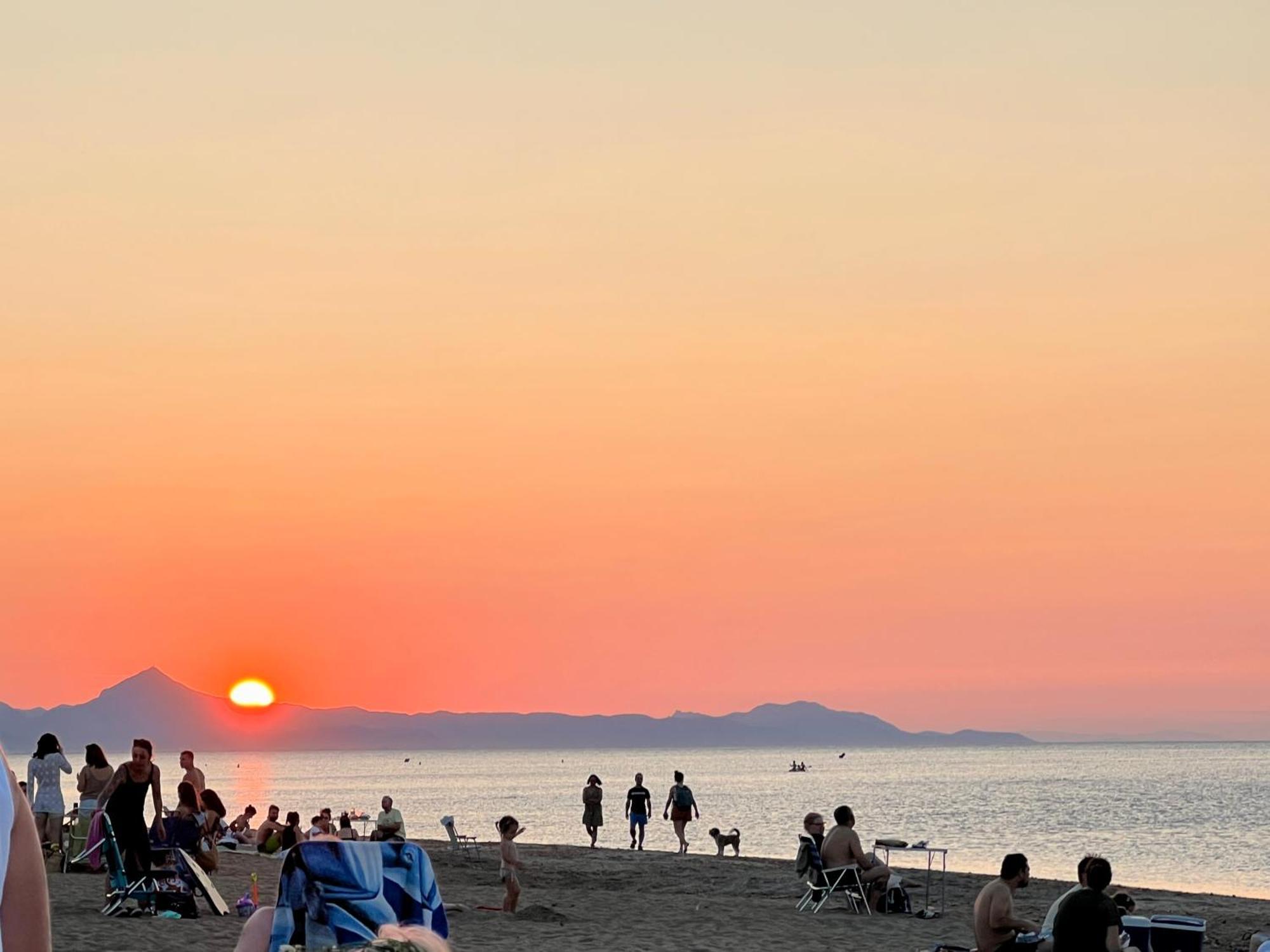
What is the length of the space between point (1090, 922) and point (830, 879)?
6.81 meters

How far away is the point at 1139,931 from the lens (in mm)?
11539

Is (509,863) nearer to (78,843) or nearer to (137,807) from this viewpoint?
(137,807)

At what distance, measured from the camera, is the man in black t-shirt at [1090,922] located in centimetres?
976

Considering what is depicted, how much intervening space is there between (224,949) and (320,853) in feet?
22.2

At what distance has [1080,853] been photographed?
43.3m

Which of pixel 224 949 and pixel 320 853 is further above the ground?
pixel 320 853

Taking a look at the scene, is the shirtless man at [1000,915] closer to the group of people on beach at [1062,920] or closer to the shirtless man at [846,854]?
the group of people on beach at [1062,920]

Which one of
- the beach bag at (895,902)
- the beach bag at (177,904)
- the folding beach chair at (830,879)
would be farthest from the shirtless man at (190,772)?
the beach bag at (895,902)

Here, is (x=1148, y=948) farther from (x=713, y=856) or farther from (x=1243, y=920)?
(x=713, y=856)

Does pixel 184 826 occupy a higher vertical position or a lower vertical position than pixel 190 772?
lower

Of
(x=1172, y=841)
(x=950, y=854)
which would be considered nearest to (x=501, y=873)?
(x=950, y=854)

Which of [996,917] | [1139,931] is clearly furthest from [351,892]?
[1139,931]

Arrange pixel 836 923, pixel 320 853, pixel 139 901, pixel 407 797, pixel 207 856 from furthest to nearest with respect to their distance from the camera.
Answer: pixel 407 797
pixel 207 856
pixel 836 923
pixel 139 901
pixel 320 853

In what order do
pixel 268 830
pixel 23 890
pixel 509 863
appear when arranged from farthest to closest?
pixel 268 830
pixel 509 863
pixel 23 890
